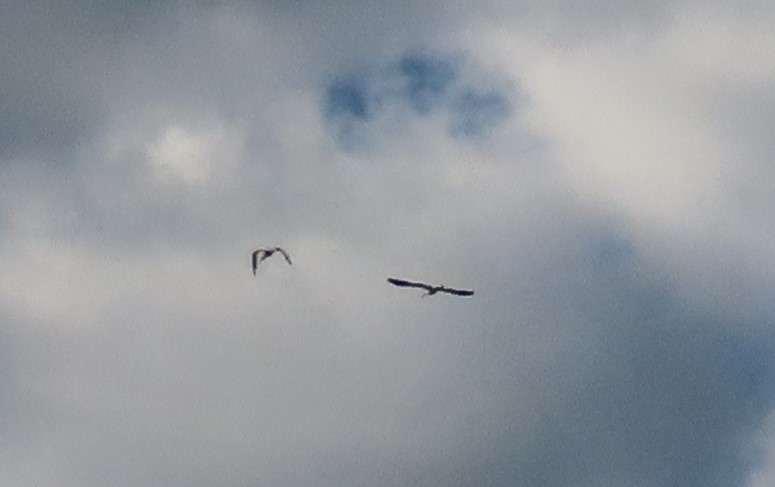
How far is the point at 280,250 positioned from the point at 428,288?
22.3m

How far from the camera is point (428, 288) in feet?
536

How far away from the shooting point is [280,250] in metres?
159

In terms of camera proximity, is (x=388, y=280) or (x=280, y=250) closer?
(x=388, y=280)

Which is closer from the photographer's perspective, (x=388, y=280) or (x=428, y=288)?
(x=388, y=280)

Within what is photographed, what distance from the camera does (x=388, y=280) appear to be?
14162cm

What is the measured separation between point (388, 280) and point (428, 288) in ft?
73.8

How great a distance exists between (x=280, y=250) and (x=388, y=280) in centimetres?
2346

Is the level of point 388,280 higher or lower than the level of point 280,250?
lower
